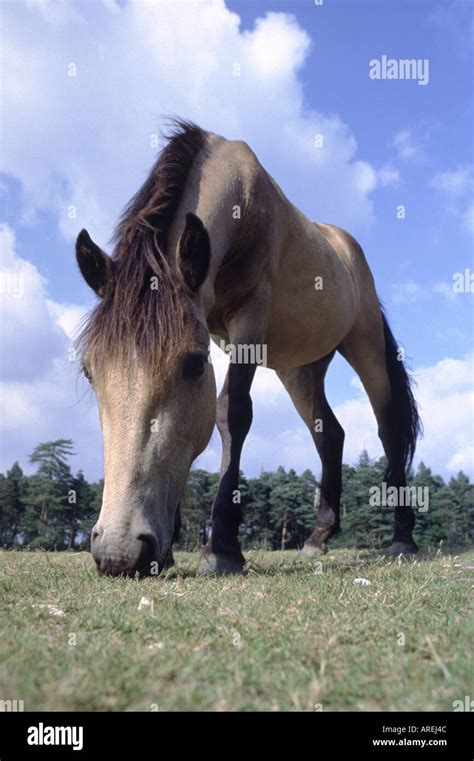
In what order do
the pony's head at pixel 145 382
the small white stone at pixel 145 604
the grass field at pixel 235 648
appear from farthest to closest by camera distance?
the pony's head at pixel 145 382 → the small white stone at pixel 145 604 → the grass field at pixel 235 648

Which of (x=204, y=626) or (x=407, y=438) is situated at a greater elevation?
(x=407, y=438)

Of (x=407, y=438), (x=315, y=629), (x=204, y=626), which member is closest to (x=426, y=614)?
(x=315, y=629)

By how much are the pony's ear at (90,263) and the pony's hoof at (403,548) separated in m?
5.07

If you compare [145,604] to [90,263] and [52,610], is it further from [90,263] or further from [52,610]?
[90,263]

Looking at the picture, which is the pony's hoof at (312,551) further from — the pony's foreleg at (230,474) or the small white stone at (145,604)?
the small white stone at (145,604)

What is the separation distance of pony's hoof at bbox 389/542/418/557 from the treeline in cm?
2854

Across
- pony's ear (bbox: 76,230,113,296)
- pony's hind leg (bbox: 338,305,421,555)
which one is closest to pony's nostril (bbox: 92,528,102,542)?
pony's ear (bbox: 76,230,113,296)

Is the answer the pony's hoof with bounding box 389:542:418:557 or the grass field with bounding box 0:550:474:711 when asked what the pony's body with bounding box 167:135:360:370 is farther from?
the pony's hoof with bounding box 389:542:418:557

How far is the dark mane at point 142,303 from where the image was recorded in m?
3.63

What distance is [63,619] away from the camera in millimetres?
2342

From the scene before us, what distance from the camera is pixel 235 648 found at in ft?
6.09

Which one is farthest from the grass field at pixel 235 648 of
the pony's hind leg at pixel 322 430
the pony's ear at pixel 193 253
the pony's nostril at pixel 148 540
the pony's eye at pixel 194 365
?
the pony's hind leg at pixel 322 430

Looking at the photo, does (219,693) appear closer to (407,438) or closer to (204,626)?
(204,626)
